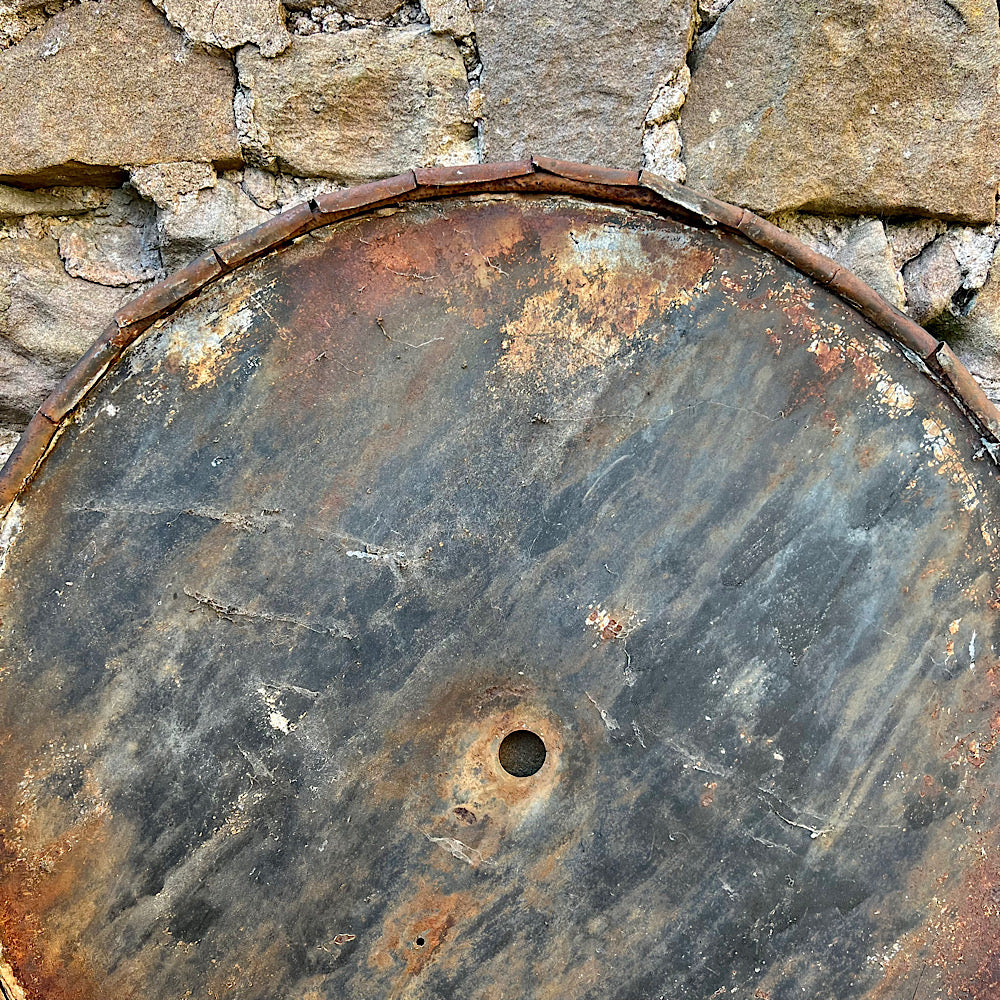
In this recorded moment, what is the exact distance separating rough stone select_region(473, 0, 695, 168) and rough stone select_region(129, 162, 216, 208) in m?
0.46

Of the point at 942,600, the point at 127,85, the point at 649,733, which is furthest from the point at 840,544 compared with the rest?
the point at 127,85

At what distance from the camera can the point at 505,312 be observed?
1.06 m

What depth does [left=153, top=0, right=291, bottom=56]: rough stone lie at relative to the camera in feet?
4.34

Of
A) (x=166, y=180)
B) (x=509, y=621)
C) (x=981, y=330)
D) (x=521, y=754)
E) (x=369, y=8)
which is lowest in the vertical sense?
(x=521, y=754)

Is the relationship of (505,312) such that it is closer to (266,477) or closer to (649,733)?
(266,477)

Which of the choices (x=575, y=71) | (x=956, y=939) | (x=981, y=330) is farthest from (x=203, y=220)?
(x=956, y=939)

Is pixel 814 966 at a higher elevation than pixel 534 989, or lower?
higher

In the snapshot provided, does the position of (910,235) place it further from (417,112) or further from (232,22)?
(232,22)

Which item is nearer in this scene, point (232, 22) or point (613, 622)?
point (613, 622)

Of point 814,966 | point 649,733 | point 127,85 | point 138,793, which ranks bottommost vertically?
point 138,793

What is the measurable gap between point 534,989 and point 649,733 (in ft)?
1.14

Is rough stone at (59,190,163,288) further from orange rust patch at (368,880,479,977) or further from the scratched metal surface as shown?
orange rust patch at (368,880,479,977)

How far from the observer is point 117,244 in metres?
1.41

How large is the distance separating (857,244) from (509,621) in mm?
872
